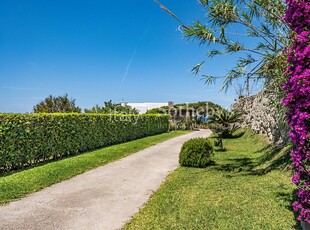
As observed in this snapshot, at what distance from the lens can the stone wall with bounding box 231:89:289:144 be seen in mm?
9066

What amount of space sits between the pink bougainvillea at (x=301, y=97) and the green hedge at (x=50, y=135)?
764cm

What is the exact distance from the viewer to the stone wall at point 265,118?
29.7 feet

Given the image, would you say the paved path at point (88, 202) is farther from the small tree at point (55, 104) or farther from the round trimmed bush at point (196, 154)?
the small tree at point (55, 104)

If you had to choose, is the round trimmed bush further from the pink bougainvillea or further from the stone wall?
the pink bougainvillea

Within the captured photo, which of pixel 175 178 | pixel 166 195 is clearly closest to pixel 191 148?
pixel 175 178

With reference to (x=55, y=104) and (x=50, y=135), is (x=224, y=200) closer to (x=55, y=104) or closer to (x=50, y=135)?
(x=50, y=135)

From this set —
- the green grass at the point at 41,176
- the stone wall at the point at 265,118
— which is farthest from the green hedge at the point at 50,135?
the stone wall at the point at 265,118

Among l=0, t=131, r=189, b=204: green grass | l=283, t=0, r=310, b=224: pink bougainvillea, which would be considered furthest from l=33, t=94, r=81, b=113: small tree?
l=283, t=0, r=310, b=224: pink bougainvillea

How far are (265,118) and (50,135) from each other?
32.7ft

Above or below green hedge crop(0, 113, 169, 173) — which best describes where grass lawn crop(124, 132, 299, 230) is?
below

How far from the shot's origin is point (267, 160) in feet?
29.5

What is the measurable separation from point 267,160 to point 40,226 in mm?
7353

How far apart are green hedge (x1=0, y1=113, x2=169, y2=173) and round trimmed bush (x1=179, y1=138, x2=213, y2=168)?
16.1ft

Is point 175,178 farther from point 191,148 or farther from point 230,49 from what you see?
point 230,49
